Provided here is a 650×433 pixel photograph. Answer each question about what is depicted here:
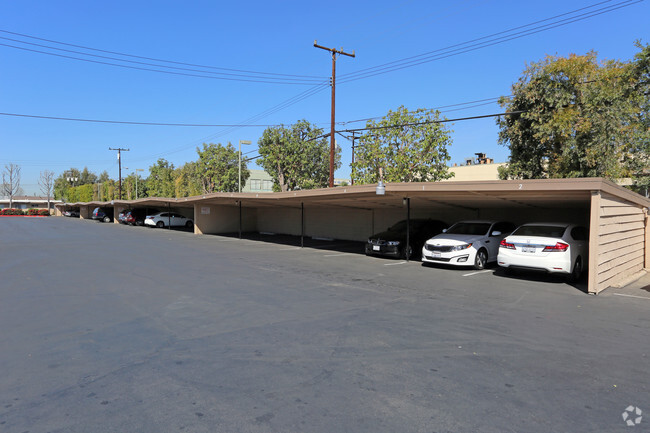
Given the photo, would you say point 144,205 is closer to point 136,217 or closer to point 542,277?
point 136,217

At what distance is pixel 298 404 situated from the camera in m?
3.43

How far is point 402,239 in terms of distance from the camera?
570 inches

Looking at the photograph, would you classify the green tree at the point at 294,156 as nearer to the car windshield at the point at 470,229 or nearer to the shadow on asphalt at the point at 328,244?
the shadow on asphalt at the point at 328,244

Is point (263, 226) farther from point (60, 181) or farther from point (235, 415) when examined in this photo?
point (60, 181)

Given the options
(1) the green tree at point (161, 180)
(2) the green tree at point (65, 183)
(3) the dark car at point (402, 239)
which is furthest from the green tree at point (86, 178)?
(3) the dark car at point (402, 239)

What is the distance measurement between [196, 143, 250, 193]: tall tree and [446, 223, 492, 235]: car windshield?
37.8 m

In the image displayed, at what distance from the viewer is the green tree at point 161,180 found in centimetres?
5809

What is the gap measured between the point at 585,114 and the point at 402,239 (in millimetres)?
10380

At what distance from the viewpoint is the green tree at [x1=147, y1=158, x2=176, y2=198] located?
58094 mm

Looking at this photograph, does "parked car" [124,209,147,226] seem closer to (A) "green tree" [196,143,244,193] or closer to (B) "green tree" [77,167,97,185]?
(A) "green tree" [196,143,244,193]

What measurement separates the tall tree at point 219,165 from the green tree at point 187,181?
2041 millimetres

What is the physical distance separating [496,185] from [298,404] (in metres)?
8.12

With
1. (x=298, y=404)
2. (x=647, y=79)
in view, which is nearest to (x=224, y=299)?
(x=298, y=404)

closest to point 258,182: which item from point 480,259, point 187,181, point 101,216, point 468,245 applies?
point 187,181
